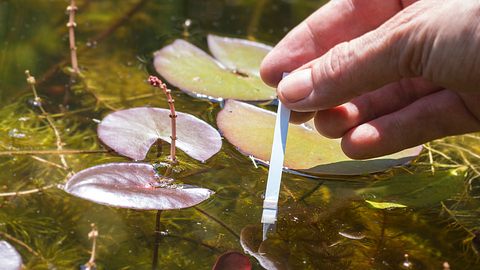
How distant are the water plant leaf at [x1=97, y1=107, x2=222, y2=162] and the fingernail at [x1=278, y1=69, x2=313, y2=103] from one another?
0.28 m

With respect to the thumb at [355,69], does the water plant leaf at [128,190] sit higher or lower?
lower

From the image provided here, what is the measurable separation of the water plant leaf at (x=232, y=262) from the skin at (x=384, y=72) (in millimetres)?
323

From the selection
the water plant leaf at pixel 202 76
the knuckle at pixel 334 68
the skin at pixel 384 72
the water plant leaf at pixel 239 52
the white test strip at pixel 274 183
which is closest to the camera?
the skin at pixel 384 72

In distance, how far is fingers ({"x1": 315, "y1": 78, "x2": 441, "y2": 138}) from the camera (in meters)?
1.53

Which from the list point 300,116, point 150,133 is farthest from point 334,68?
point 150,133

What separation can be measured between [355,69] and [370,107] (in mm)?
333

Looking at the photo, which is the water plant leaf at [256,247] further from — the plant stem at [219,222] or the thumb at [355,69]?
the thumb at [355,69]

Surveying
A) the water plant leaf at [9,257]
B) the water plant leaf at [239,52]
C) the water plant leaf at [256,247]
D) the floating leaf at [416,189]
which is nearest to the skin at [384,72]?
the floating leaf at [416,189]

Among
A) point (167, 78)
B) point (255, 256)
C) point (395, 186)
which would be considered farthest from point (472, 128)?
point (167, 78)

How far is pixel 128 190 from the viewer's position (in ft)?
4.54

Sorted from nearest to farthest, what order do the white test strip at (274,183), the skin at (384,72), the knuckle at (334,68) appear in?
the skin at (384,72) → the knuckle at (334,68) → the white test strip at (274,183)

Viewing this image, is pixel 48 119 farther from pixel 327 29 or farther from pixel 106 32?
pixel 327 29

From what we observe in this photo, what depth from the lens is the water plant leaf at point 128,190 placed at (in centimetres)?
135

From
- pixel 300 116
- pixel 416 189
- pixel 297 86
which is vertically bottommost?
pixel 416 189
